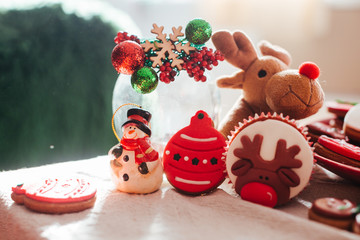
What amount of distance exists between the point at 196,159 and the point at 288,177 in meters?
0.15

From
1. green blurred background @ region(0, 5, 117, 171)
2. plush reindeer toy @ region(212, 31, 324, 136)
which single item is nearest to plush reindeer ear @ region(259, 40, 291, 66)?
plush reindeer toy @ region(212, 31, 324, 136)

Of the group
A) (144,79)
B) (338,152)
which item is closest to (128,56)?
(144,79)

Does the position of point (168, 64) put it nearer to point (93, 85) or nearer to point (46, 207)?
point (46, 207)

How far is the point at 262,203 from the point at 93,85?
767 mm

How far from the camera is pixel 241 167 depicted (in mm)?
572

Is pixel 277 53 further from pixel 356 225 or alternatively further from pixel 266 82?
pixel 356 225

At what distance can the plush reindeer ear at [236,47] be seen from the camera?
2.40 feet

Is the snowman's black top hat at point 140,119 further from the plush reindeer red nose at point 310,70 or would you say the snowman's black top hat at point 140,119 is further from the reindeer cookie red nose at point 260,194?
the plush reindeer red nose at point 310,70

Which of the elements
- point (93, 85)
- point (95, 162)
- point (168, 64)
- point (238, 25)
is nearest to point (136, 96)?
point (168, 64)

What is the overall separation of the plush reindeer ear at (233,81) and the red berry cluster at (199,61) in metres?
0.10

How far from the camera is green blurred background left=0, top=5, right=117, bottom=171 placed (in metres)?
1.02

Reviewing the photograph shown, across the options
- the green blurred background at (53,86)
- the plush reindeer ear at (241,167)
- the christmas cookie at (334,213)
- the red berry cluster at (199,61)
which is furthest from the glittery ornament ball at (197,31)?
the green blurred background at (53,86)

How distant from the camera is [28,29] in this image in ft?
3.46

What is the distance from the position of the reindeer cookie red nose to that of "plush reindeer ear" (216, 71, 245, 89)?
0.27 meters
